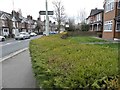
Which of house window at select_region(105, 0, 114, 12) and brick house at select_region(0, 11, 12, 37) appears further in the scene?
brick house at select_region(0, 11, 12, 37)

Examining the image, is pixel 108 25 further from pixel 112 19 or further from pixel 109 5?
pixel 109 5

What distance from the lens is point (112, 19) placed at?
28312 millimetres

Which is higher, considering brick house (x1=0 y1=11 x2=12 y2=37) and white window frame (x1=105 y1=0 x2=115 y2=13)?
white window frame (x1=105 y1=0 x2=115 y2=13)

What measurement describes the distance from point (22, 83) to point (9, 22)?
56441 millimetres

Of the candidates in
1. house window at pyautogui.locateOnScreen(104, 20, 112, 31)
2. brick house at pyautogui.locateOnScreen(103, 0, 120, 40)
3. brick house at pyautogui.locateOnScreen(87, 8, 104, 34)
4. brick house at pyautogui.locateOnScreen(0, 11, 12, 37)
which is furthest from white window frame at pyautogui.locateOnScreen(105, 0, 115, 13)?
brick house at pyautogui.locateOnScreen(0, 11, 12, 37)

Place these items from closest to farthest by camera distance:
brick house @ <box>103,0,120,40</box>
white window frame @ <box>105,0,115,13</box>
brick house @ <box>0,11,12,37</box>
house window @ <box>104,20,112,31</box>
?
brick house @ <box>103,0,120,40</box>
white window frame @ <box>105,0,115,13</box>
house window @ <box>104,20,112,31</box>
brick house @ <box>0,11,12,37</box>

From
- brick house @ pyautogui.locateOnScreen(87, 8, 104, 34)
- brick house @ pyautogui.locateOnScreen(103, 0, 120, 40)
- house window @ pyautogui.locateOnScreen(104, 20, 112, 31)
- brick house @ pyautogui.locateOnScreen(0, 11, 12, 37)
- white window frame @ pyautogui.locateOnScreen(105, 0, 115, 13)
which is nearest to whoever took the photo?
brick house @ pyautogui.locateOnScreen(103, 0, 120, 40)

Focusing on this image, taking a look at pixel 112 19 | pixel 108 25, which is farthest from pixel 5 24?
pixel 112 19

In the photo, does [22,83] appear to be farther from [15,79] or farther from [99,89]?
[99,89]

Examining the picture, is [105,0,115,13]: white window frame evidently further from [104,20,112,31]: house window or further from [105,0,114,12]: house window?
[104,20,112,31]: house window

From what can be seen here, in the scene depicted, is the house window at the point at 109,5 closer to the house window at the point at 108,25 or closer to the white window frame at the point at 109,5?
the white window frame at the point at 109,5

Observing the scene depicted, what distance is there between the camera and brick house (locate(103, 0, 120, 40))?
27.0 m

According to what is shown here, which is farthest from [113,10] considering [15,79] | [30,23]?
[30,23]

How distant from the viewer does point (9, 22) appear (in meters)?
61.3
